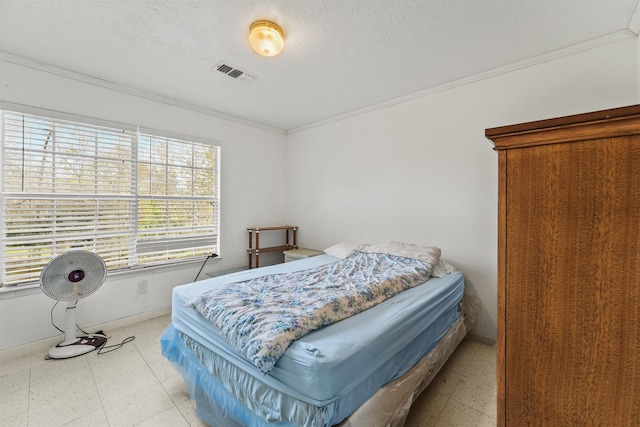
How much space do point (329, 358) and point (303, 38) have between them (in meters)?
2.06

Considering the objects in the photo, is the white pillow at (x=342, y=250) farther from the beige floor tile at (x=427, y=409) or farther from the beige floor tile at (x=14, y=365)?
the beige floor tile at (x=14, y=365)

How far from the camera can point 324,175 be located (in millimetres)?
3803

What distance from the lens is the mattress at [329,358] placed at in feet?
3.61

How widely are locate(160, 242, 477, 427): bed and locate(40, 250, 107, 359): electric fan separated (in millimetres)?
1001

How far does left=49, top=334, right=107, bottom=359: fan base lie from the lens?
2199 mm

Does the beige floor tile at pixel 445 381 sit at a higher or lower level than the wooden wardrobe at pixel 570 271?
lower

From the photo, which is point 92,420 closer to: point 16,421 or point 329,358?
point 16,421

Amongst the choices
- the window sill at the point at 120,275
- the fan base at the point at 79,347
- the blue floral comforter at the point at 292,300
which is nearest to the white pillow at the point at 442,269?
the blue floral comforter at the point at 292,300

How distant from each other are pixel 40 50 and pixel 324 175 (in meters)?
2.92

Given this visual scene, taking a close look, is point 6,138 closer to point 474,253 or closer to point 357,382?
point 357,382

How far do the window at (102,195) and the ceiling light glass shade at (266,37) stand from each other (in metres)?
1.81

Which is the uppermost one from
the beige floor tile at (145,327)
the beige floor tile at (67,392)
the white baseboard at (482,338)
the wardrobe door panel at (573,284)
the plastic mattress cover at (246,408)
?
the wardrobe door panel at (573,284)

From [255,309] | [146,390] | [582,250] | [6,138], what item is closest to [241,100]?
[6,138]

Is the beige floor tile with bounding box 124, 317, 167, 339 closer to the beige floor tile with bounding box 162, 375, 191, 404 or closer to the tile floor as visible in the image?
the tile floor
